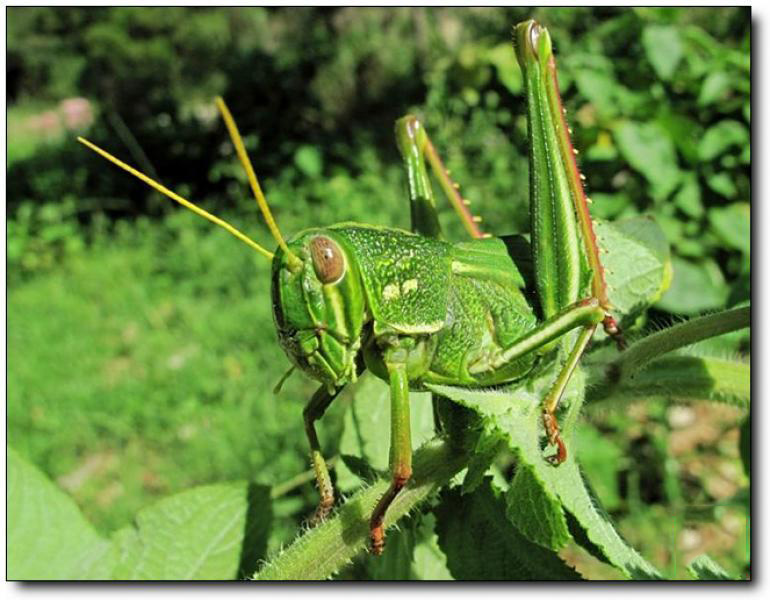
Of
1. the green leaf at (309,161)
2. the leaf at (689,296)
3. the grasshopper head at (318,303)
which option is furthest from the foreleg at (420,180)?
the green leaf at (309,161)

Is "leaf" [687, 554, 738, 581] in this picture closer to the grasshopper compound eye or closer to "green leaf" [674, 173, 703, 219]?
the grasshopper compound eye

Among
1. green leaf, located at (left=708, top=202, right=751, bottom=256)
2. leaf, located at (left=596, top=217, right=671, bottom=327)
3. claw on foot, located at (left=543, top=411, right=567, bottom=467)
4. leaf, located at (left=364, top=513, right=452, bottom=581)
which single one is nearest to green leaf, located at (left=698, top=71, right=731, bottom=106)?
green leaf, located at (left=708, top=202, right=751, bottom=256)

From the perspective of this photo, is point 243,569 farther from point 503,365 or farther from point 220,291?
point 220,291

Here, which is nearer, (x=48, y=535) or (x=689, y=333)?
(x=689, y=333)

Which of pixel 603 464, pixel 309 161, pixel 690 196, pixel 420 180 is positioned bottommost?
pixel 603 464

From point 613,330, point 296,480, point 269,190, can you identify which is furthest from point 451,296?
point 269,190

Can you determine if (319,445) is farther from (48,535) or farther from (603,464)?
(603,464)
